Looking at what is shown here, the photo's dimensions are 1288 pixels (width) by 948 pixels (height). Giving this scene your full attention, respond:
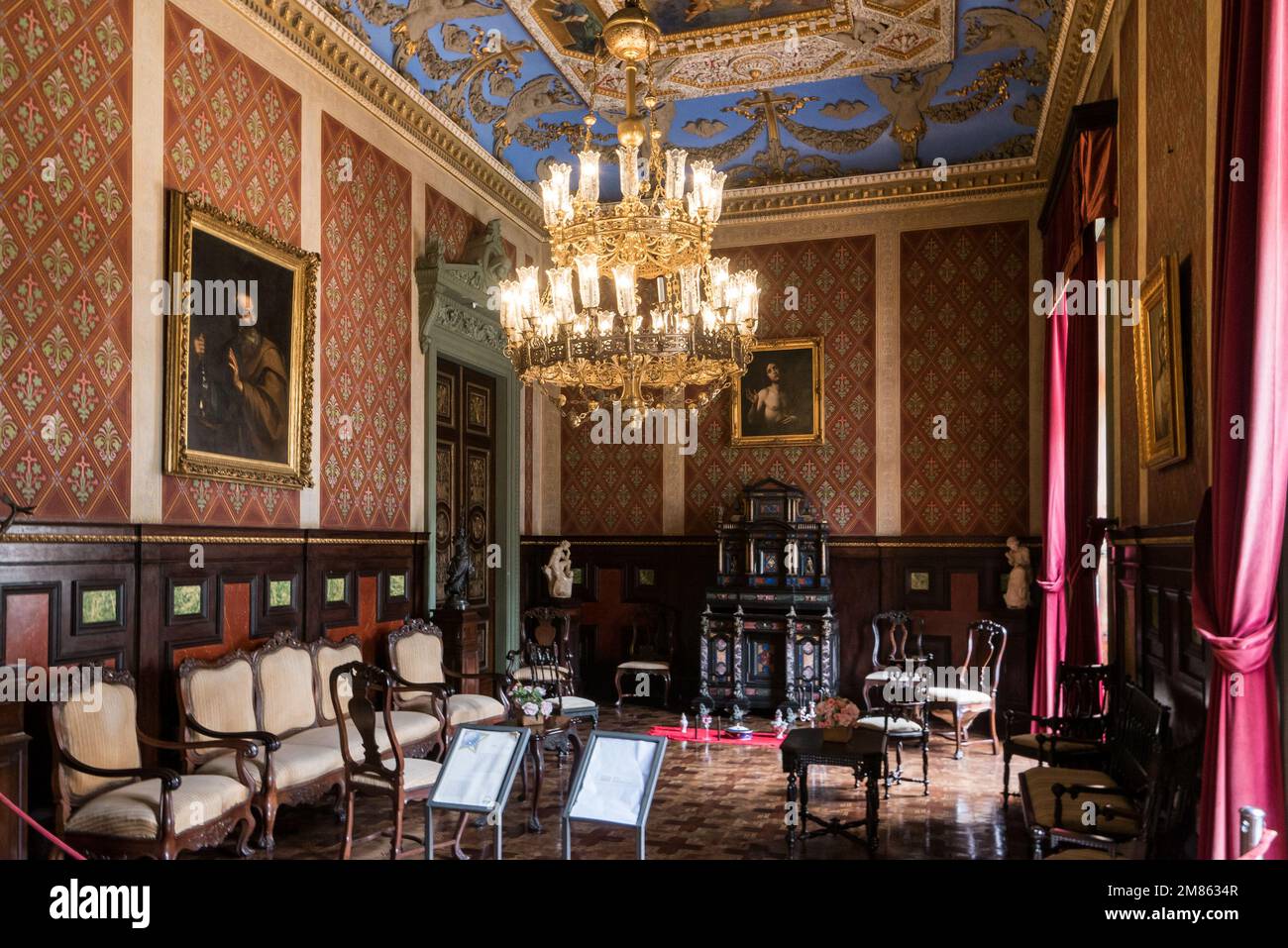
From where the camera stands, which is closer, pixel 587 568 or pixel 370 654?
pixel 370 654

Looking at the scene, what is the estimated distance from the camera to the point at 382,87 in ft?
26.1

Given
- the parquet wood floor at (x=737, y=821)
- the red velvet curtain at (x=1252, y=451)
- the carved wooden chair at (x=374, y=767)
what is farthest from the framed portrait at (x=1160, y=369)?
the carved wooden chair at (x=374, y=767)

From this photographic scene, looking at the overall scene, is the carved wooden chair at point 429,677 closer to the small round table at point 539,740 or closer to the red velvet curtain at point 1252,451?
the small round table at point 539,740

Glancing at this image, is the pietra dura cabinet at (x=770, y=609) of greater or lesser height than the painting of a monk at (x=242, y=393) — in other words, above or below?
below

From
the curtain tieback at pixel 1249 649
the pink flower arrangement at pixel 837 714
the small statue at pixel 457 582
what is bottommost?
Answer: the pink flower arrangement at pixel 837 714

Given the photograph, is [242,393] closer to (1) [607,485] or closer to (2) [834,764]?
(2) [834,764]

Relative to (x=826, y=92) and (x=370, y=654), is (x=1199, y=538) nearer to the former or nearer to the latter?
(x=370, y=654)

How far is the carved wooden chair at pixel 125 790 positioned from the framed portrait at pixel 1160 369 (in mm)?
5139

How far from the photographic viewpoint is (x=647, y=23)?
5.84 metres

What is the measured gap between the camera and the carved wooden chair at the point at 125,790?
444cm

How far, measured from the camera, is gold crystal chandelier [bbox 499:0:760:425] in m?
5.85

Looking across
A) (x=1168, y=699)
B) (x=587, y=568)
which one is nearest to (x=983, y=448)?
(x=587, y=568)

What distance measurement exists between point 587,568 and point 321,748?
5727 mm

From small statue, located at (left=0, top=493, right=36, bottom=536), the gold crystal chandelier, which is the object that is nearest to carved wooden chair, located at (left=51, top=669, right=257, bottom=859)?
small statue, located at (left=0, top=493, right=36, bottom=536)
